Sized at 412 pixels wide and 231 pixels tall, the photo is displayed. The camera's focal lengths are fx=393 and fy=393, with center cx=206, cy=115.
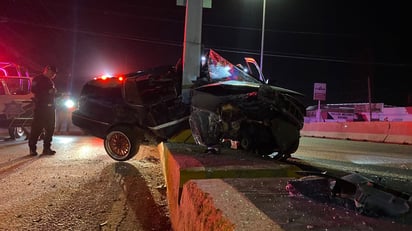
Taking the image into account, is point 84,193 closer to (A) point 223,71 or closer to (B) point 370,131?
(A) point 223,71

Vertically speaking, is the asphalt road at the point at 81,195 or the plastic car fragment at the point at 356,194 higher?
the plastic car fragment at the point at 356,194

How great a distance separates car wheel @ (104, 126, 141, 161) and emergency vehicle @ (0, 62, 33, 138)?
6.21 m

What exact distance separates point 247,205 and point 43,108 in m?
6.63

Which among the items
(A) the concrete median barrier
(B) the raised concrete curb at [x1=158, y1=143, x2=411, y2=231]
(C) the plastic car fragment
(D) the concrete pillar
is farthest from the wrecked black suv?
(A) the concrete median barrier

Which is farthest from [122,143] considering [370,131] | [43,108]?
[370,131]

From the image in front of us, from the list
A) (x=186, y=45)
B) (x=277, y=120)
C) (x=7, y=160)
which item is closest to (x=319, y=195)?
(x=277, y=120)

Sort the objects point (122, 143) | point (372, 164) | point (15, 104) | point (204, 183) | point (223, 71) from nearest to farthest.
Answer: point (204, 183) → point (223, 71) → point (122, 143) → point (372, 164) → point (15, 104)

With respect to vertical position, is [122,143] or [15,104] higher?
[15,104]

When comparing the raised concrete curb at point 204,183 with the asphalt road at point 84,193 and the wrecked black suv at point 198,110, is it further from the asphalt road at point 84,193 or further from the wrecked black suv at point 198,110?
the wrecked black suv at point 198,110

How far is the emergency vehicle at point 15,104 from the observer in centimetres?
1154

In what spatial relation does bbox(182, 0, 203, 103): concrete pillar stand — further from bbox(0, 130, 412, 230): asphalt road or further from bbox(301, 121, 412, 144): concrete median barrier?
bbox(301, 121, 412, 144): concrete median barrier

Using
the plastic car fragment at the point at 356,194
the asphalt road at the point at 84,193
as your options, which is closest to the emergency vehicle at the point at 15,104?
the asphalt road at the point at 84,193

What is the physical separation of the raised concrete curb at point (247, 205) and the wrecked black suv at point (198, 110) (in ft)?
5.62

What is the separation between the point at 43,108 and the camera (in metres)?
7.96
